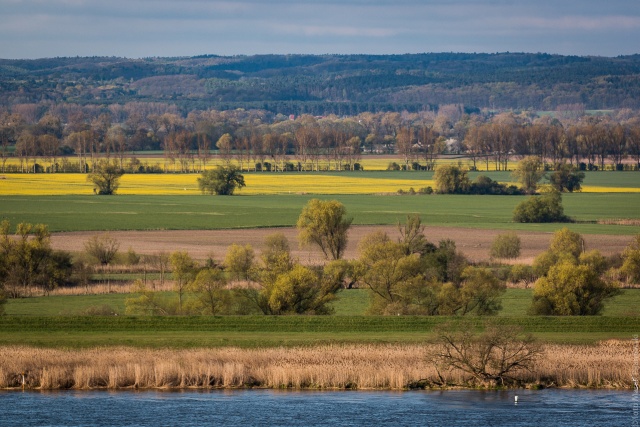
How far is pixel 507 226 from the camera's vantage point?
3519 inches

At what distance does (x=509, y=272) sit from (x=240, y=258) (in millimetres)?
14520

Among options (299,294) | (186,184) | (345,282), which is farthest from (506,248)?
(186,184)

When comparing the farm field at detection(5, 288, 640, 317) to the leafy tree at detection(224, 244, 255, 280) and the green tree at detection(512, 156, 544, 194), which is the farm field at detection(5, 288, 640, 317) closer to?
the leafy tree at detection(224, 244, 255, 280)

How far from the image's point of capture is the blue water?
3306 cm

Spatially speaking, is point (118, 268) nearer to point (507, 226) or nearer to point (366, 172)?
point (507, 226)

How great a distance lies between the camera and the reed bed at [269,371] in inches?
1480

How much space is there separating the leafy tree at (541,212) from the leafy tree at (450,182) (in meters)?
29.4

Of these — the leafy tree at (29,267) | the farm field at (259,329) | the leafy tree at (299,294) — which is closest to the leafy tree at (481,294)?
the farm field at (259,329)

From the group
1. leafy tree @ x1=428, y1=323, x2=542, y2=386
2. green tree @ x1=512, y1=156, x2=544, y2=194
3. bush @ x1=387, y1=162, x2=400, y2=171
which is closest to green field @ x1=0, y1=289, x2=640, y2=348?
leafy tree @ x1=428, y1=323, x2=542, y2=386

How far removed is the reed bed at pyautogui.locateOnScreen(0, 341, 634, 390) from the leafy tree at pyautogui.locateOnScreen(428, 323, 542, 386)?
1.30 ft

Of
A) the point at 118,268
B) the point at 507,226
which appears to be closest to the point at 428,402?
the point at 118,268

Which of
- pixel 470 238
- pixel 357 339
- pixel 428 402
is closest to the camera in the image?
pixel 428 402

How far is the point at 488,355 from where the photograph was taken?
37.5 metres

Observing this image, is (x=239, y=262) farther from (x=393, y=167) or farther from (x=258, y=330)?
(x=393, y=167)
